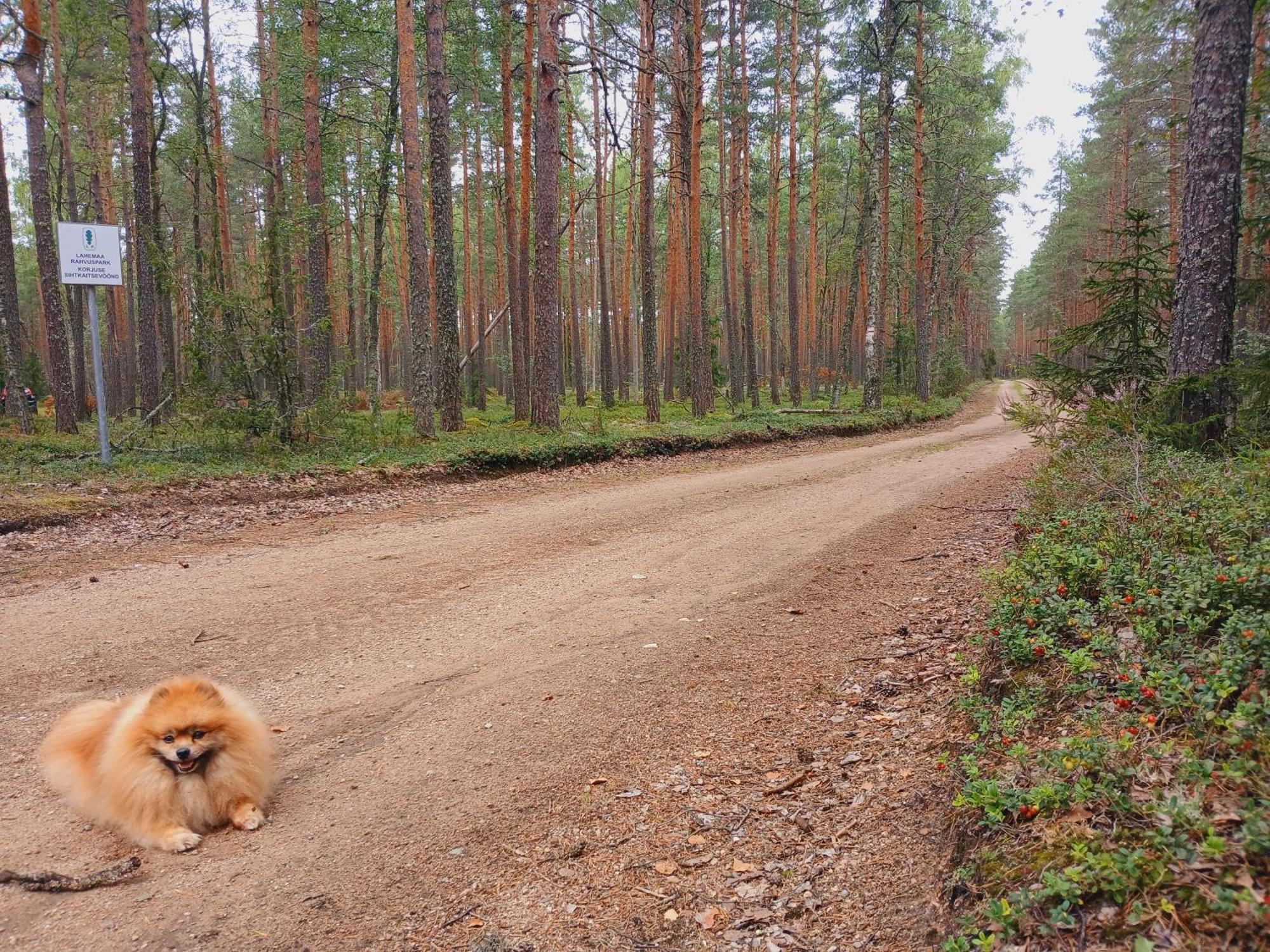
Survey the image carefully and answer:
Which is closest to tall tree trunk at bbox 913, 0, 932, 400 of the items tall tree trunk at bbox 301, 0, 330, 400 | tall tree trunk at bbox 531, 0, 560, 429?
tall tree trunk at bbox 531, 0, 560, 429

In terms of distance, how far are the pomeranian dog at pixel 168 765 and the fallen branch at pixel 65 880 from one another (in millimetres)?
161

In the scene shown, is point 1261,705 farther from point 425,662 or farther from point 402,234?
point 402,234

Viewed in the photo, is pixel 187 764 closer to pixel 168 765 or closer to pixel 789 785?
pixel 168 765

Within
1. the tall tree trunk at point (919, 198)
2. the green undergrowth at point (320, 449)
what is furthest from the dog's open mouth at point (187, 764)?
the tall tree trunk at point (919, 198)

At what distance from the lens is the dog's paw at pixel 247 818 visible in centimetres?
310

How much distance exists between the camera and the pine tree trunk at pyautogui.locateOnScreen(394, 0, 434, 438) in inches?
543

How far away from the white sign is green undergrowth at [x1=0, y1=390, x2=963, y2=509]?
245 centimetres

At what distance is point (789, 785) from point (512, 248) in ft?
66.0

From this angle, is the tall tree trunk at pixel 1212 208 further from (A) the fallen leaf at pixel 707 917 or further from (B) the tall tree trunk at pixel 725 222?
(B) the tall tree trunk at pixel 725 222

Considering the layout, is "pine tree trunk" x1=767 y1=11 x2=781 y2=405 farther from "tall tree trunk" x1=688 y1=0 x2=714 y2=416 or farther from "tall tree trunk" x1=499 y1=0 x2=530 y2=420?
"tall tree trunk" x1=499 y1=0 x2=530 y2=420

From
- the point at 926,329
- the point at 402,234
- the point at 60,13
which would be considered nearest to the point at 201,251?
the point at 60,13

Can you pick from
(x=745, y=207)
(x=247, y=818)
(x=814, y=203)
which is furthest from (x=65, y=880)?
(x=814, y=203)

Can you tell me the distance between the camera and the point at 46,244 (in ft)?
51.5

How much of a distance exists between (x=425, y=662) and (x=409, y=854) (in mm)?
1873
